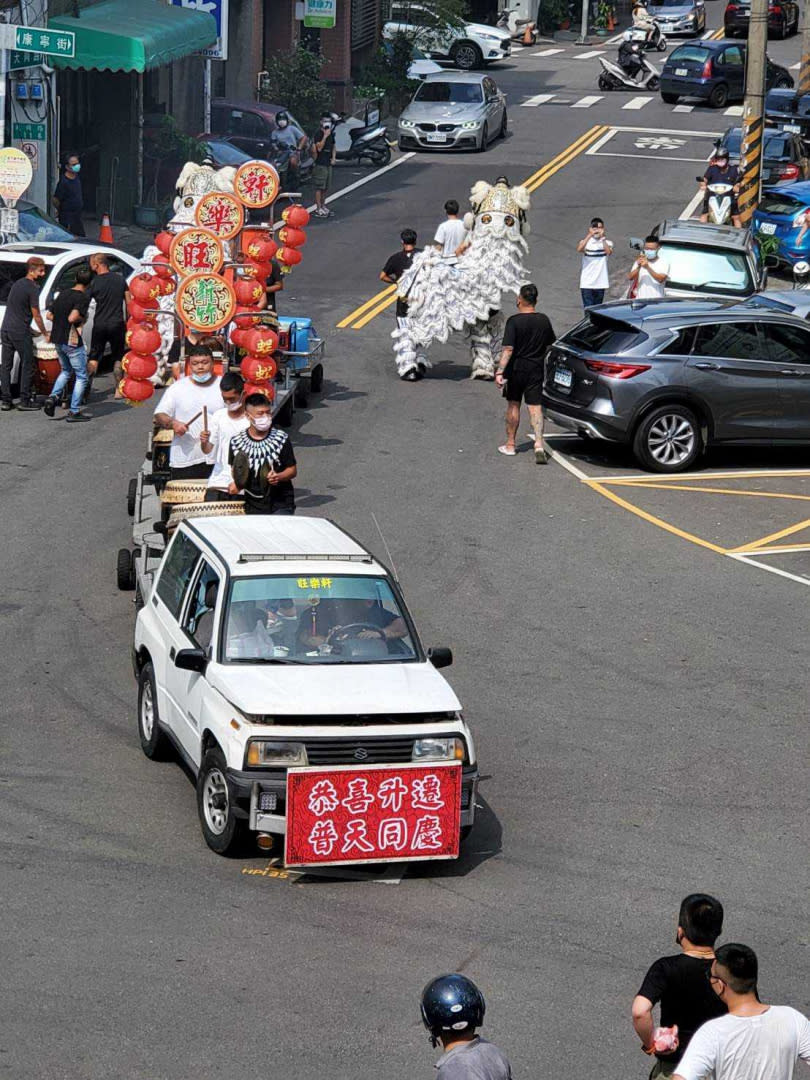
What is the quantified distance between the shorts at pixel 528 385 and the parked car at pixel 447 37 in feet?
106

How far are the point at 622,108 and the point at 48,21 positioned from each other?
22.9 metres

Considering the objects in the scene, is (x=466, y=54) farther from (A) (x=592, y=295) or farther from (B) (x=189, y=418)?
(B) (x=189, y=418)

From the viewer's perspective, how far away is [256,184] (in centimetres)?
2002

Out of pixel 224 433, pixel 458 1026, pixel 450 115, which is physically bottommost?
pixel 458 1026

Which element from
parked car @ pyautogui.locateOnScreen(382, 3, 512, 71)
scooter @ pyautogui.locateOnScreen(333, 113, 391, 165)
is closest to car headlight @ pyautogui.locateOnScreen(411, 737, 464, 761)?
scooter @ pyautogui.locateOnScreen(333, 113, 391, 165)

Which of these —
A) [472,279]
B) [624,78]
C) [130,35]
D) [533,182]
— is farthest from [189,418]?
[624,78]

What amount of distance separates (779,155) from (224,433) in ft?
85.7

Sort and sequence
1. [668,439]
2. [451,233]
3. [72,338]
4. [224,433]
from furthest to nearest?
[451,233] < [72,338] < [668,439] < [224,433]

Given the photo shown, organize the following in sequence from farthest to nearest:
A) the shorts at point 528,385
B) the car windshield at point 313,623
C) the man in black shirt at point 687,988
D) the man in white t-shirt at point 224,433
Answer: the shorts at point 528,385, the man in white t-shirt at point 224,433, the car windshield at point 313,623, the man in black shirt at point 687,988

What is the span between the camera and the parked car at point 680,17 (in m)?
65.1

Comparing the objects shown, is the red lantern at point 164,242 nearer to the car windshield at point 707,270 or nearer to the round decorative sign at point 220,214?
the round decorative sign at point 220,214

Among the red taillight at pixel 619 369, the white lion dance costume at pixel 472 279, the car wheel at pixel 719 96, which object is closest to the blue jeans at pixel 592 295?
the white lion dance costume at pixel 472 279

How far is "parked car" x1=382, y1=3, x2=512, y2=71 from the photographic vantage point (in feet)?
173

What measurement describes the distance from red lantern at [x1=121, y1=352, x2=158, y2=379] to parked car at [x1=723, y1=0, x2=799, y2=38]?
150 feet
